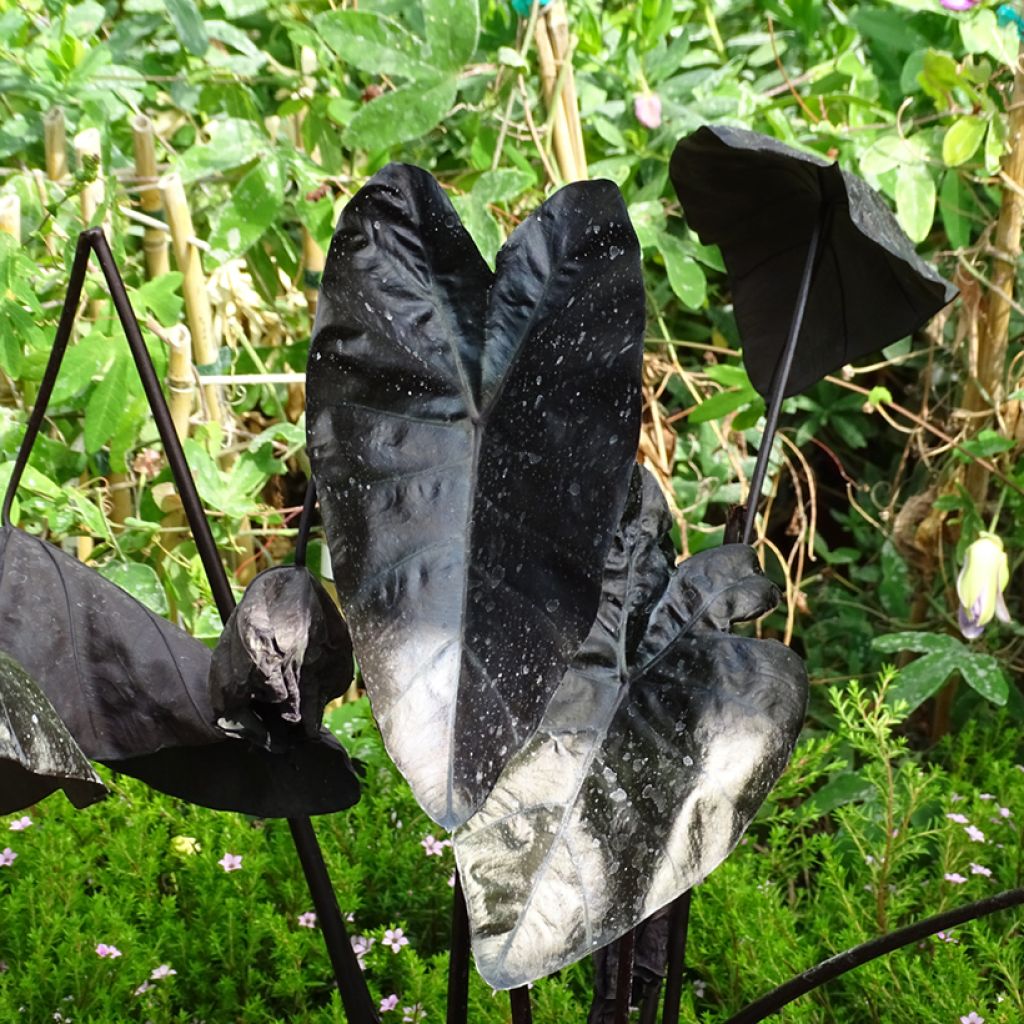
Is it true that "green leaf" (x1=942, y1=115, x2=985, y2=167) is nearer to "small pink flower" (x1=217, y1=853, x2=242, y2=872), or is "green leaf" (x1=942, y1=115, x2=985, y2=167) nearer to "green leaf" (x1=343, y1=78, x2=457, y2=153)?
"green leaf" (x1=343, y1=78, x2=457, y2=153)

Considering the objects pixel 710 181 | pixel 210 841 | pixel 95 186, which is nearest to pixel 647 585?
pixel 710 181

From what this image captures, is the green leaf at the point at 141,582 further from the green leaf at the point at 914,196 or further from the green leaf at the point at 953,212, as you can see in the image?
the green leaf at the point at 953,212

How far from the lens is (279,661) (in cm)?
59

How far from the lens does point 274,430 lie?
150 centimetres

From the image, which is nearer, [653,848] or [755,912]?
[653,848]

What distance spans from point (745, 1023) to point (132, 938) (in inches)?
25.9

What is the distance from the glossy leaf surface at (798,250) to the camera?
2.41 feet

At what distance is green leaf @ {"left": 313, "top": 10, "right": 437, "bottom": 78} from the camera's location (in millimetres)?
1411

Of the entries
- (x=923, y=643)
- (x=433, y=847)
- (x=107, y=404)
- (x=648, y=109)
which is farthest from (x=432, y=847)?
(x=648, y=109)

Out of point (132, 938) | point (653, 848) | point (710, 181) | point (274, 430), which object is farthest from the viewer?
point (274, 430)

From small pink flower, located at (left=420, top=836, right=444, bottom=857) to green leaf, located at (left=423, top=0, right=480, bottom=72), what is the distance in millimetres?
870

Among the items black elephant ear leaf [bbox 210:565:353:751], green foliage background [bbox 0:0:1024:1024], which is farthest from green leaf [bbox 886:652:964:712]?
black elephant ear leaf [bbox 210:565:353:751]

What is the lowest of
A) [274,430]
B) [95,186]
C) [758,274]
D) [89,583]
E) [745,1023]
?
[745,1023]

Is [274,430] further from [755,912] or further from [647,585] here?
[647,585]
